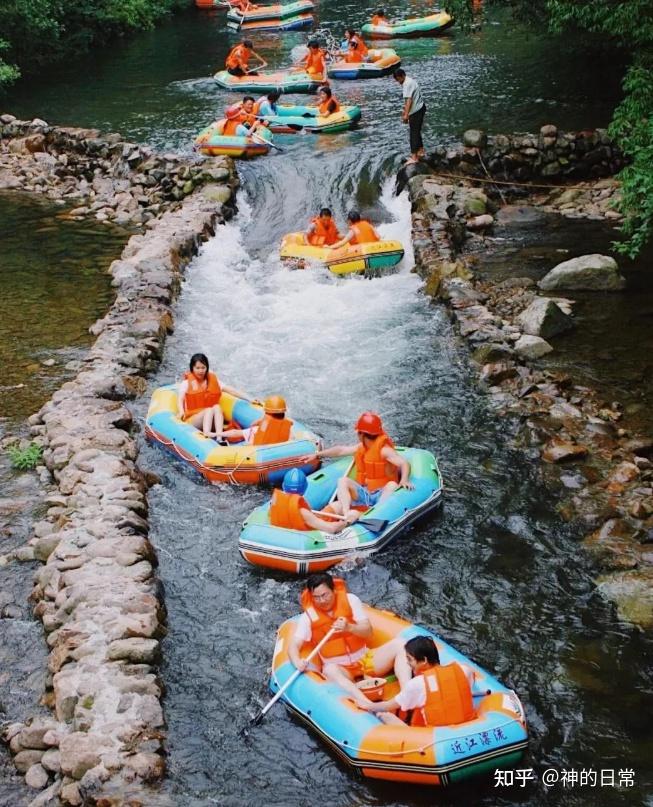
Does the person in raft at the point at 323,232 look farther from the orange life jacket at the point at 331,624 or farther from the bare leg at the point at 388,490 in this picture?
the orange life jacket at the point at 331,624

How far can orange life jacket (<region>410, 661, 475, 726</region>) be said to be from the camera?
19.9ft

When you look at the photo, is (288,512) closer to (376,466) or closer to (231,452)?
(376,466)

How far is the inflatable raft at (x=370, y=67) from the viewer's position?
23922mm

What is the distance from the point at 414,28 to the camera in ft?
91.2

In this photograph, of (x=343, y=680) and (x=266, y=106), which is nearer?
(x=343, y=680)

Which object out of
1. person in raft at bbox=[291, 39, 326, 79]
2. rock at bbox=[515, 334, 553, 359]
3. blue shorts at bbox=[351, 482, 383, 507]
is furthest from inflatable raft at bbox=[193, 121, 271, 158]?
blue shorts at bbox=[351, 482, 383, 507]

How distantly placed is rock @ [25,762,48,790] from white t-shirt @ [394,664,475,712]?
2428mm

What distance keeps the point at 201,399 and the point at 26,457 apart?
6.61ft

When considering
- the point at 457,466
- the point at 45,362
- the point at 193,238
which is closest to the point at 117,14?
the point at 193,238

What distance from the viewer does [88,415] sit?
35.1 feet

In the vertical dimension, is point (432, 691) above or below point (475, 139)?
below

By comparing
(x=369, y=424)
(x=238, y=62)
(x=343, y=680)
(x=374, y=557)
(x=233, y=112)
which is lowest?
(x=374, y=557)

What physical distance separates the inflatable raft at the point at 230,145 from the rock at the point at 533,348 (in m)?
9.69

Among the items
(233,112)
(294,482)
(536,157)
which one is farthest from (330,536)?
(233,112)
